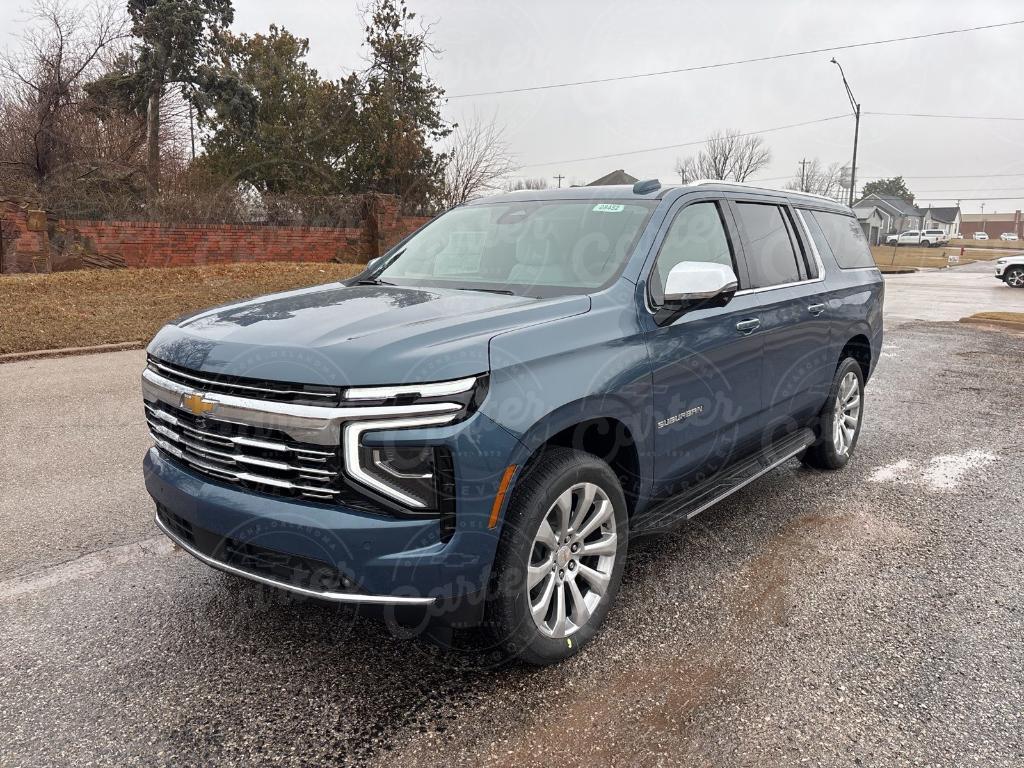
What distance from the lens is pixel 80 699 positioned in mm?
2742

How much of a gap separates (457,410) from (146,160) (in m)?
24.2

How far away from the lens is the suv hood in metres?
2.49

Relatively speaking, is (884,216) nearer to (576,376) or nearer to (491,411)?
(576,376)

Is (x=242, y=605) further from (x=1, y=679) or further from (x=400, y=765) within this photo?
(x=400, y=765)

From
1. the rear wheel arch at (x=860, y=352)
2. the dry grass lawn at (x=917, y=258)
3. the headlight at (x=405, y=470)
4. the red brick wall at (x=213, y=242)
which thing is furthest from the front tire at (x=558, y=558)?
the dry grass lawn at (x=917, y=258)

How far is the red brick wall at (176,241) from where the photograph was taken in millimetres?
14922

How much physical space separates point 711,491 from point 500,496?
1.65m

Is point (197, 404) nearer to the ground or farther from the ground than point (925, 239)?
nearer to the ground

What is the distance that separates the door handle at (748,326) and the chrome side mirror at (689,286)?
0.53m

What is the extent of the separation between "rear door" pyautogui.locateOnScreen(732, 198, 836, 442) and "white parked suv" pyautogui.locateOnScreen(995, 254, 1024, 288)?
2840 centimetres

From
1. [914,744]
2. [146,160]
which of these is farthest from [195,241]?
[914,744]

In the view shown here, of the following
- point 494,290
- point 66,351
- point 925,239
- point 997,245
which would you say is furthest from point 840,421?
point 997,245

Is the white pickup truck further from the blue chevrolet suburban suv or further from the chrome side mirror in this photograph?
the chrome side mirror

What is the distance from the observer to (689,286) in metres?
3.28
